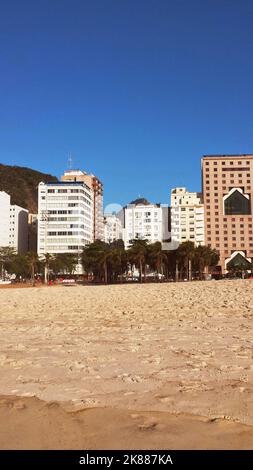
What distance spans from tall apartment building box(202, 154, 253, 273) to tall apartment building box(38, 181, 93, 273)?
2092 inches

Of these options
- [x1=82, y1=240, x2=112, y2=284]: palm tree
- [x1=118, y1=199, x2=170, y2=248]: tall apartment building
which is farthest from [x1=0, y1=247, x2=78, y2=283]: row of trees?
[x1=118, y1=199, x2=170, y2=248]: tall apartment building

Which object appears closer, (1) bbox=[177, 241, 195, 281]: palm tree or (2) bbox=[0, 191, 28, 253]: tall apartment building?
(1) bbox=[177, 241, 195, 281]: palm tree

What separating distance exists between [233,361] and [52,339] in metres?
5.57

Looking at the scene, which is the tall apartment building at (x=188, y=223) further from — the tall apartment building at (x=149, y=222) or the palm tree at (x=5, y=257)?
the palm tree at (x=5, y=257)

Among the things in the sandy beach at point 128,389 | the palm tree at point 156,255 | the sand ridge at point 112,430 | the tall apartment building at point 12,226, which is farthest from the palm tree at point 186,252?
the sand ridge at point 112,430

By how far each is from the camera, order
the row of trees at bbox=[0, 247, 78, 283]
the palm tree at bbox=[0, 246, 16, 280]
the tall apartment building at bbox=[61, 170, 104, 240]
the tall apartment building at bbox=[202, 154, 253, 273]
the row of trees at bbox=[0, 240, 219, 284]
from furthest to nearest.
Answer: the tall apartment building at bbox=[202, 154, 253, 273], the tall apartment building at bbox=[61, 170, 104, 240], the palm tree at bbox=[0, 246, 16, 280], the row of trees at bbox=[0, 247, 78, 283], the row of trees at bbox=[0, 240, 219, 284]

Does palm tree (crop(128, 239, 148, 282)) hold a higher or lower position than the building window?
lower

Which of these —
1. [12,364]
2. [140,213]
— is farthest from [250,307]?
[140,213]

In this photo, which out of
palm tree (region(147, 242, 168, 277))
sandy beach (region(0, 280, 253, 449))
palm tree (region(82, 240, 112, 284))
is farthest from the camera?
palm tree (region(82, 240, 112, 284))

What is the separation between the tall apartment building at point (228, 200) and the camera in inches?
6737

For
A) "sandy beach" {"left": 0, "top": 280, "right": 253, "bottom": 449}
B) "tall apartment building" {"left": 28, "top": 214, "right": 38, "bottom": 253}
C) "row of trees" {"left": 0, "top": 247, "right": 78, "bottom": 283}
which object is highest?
"tall apartment building" {"left": 28, "top": 214, "right": 38, "bottom": 253}

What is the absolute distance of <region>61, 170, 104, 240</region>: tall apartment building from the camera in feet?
549

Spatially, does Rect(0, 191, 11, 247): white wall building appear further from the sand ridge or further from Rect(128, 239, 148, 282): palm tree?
the sand ridge

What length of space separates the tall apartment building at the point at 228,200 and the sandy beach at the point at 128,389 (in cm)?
16165
